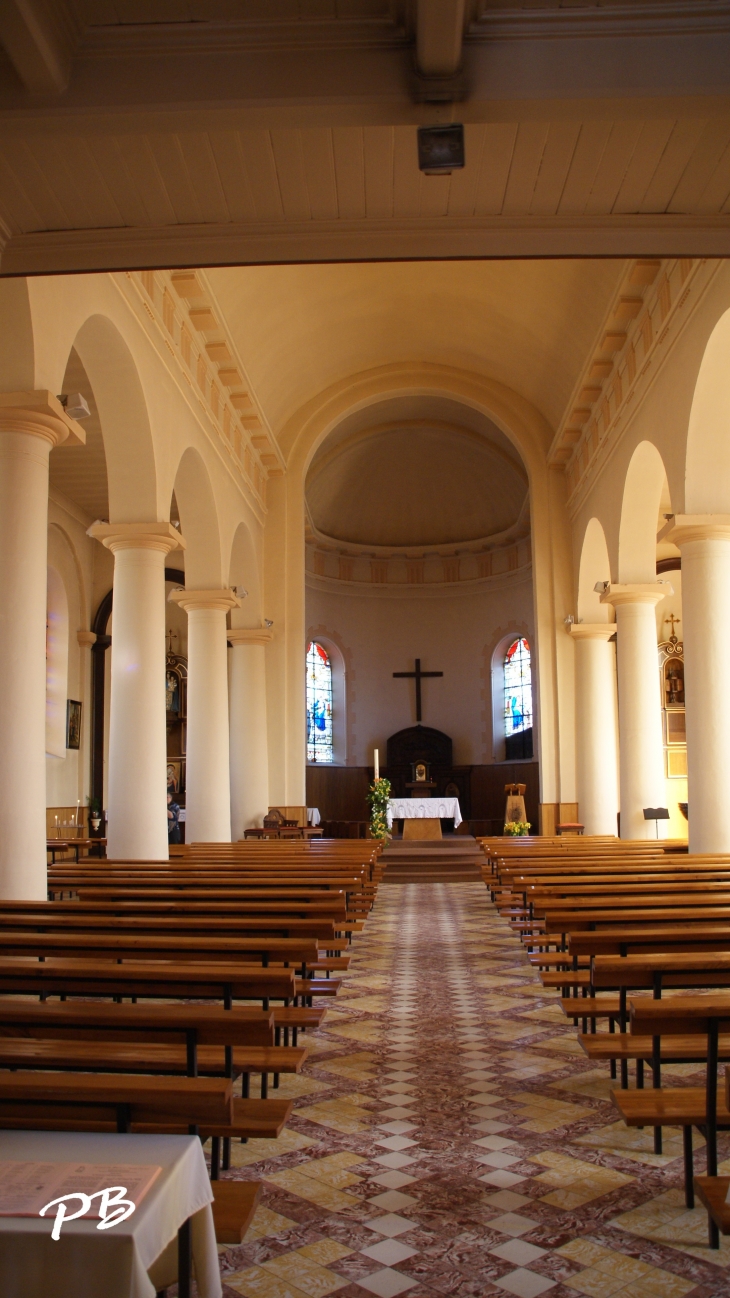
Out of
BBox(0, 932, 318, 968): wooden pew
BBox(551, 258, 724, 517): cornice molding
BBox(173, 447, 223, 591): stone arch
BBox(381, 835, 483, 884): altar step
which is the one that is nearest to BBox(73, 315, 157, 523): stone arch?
BBox(173, 447, 223, 591): stone arch

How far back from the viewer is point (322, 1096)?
454cm

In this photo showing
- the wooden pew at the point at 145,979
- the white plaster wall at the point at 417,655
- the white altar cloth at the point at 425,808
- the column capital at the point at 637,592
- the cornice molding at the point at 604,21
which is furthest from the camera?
the white plaster wall at the point at 417,655

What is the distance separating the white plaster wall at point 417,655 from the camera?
2391 centimetres

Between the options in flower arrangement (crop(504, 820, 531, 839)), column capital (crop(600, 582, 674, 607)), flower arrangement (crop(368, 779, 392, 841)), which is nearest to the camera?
column capital (crop(600, 582, 674, 607))

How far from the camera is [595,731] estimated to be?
16625 mm

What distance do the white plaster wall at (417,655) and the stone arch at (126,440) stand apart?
42.9 feet

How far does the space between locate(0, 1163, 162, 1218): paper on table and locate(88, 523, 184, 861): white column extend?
325 inches

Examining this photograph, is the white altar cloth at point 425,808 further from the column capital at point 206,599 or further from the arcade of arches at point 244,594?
the column capital at point 206,599

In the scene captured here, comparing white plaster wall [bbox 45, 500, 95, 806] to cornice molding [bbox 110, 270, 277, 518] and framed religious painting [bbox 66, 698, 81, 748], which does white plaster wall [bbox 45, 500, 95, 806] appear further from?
cornice molding [bbox 110, 270, 277, 518]

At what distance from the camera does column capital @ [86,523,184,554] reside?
10273 mm

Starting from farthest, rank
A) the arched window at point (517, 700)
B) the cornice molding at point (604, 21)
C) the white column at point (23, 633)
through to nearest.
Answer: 1. the arched window at point (517, 700)
2. the white column at point (23, 633)
3. the cornice molding at point (604, 21)

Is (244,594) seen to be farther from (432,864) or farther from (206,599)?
(432,864)

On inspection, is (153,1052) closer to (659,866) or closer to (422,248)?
(422,248)

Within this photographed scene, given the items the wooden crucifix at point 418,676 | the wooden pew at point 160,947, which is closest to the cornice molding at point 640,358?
the wooden pew at point 160,947
